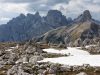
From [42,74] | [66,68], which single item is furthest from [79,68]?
[42,74]

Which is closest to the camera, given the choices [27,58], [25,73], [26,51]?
[25,73]

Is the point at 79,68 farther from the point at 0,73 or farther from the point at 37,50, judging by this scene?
the point at 37,50

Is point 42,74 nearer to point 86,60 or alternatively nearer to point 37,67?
point 37,67

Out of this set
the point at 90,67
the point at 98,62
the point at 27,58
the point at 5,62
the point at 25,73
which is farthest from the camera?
the point at 27,58

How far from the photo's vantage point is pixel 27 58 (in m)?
111

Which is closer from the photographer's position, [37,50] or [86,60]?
[86,60]

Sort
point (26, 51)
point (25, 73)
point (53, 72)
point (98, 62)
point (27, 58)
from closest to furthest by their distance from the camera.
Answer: point (25, 73) < point (53, 72) < point (98, 62) < point (27, 58) < point (26, 51)

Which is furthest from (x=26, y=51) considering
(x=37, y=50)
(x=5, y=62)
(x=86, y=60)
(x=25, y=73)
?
(x=25, y=73)

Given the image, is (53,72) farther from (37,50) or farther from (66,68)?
(37,50)

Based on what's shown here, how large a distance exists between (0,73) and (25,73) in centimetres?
1178

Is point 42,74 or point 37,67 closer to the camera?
point 42,74

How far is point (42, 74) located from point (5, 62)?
104 feet

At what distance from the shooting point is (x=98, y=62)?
92625mm

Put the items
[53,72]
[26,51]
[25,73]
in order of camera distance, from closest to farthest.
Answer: [25,73] → [53,72] → [26,51]
